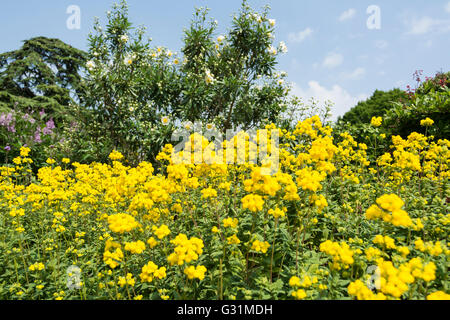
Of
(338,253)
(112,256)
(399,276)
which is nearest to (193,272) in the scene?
(112,256)

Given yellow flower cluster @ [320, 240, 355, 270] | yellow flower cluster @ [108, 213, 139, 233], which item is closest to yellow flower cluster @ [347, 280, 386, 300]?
yellow flower cluster @ [320, 240, 355, 270]

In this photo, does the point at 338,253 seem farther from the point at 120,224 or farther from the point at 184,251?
the point at 120,224

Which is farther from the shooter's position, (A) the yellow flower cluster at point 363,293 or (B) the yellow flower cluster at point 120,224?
(B) the yellow flower cluster at point 120,224

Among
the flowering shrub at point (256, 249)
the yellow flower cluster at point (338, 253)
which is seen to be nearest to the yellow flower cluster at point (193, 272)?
the flowering shrub at point (256, 249)

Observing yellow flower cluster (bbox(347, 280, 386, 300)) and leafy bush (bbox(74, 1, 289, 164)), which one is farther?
leafy bush (bbox(74, 1, 289, 164))

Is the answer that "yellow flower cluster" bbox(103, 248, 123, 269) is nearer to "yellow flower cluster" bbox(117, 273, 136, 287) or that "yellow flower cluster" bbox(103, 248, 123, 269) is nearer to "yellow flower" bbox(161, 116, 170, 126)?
"yellow flower cluster" bbox(117, 273, 136, 287)

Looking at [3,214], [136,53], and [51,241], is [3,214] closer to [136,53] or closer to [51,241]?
[51,241]

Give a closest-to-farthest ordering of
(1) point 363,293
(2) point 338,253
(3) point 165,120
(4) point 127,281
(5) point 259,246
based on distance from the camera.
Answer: (1) point 363,293
(2) point 338,253
(4) point 127,281
(5) point 259,246
(3) point 165,120

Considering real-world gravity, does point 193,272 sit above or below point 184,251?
below

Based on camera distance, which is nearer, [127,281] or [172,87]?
[127,281]

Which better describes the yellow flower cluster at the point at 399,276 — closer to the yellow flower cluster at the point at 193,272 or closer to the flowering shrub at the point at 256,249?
the flowering shrub at the point at 256,249

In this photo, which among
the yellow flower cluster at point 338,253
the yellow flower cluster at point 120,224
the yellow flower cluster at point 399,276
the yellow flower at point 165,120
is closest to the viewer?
the yellow flower cluster at point 399,276

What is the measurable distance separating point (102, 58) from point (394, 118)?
396 inches

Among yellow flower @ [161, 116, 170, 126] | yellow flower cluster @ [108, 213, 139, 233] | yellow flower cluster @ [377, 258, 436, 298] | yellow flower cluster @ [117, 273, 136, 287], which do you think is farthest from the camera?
yellow flower @ [161, 116, 170, 126]
